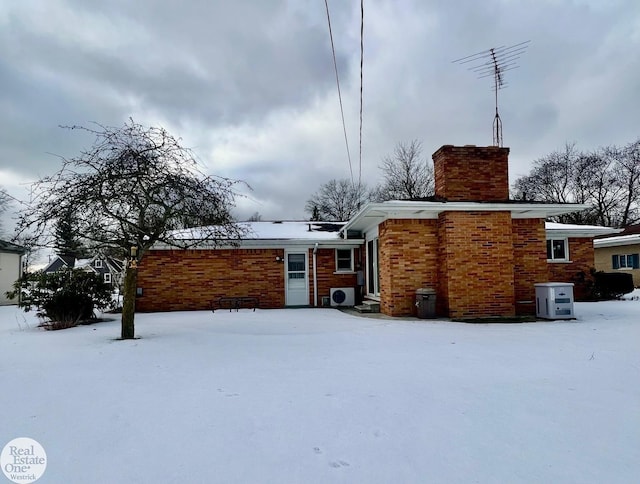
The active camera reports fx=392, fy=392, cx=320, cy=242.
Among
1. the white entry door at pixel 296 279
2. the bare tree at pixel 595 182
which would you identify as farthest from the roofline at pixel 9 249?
the bare tree at pixel 595 182

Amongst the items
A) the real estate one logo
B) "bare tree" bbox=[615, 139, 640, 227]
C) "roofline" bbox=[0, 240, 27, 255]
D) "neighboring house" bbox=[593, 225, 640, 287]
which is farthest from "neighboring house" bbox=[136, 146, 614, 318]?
"bare tree" bbox=[615, 139, 640, 227]

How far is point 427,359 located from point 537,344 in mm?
2457

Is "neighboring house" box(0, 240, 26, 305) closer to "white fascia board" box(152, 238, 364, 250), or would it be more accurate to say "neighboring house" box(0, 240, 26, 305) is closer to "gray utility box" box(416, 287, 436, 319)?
"white fascia board" box(152, 238, 364, 250)

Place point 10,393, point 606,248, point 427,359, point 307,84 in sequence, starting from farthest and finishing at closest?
point 606,248 → point 307,84 → point 427,359 → point 10,393

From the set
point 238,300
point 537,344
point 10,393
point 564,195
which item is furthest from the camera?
point 564,195

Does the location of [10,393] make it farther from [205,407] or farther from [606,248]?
[606,248]

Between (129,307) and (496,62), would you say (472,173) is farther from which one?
(129,307)

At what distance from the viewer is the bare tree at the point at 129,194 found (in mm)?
7273

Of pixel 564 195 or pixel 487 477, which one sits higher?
pixel 564 195

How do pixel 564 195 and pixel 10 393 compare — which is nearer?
pixel 10 393

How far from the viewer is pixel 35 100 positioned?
34.6 feet

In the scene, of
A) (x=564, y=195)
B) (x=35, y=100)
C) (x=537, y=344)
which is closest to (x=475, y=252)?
(x=537, y=344)

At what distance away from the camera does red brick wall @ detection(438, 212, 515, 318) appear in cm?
1032

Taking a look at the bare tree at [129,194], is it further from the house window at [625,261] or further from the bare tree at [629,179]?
the bare tree at [629,179]
